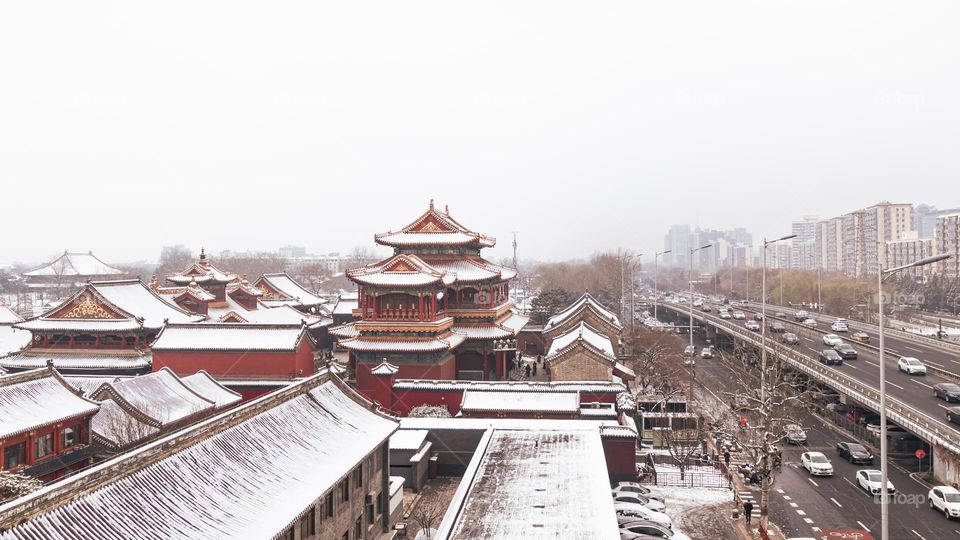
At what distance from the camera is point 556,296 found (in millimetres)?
62656

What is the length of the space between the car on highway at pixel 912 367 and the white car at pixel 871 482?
13.5 m

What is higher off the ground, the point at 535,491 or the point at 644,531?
the point at 535,491

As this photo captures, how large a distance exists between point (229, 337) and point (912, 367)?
35.0 metres

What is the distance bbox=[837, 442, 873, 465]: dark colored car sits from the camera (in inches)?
1027

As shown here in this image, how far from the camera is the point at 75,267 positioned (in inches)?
3703

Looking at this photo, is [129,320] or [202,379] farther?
[129,320]

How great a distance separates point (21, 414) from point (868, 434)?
32017 mm

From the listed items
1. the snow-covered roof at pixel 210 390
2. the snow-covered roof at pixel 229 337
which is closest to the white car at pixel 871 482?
the snow-covered roof at pixel 210 390

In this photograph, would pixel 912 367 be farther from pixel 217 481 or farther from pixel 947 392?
pixel 217 481

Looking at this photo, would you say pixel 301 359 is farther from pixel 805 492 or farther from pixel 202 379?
pixel 805 492

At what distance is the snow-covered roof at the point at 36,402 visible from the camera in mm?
19578

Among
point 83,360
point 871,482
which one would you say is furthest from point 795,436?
point 83,360

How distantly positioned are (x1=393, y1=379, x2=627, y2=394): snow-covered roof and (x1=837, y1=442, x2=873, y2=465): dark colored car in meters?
8.91

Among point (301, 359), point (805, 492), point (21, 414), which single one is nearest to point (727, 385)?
point (805, 492)
